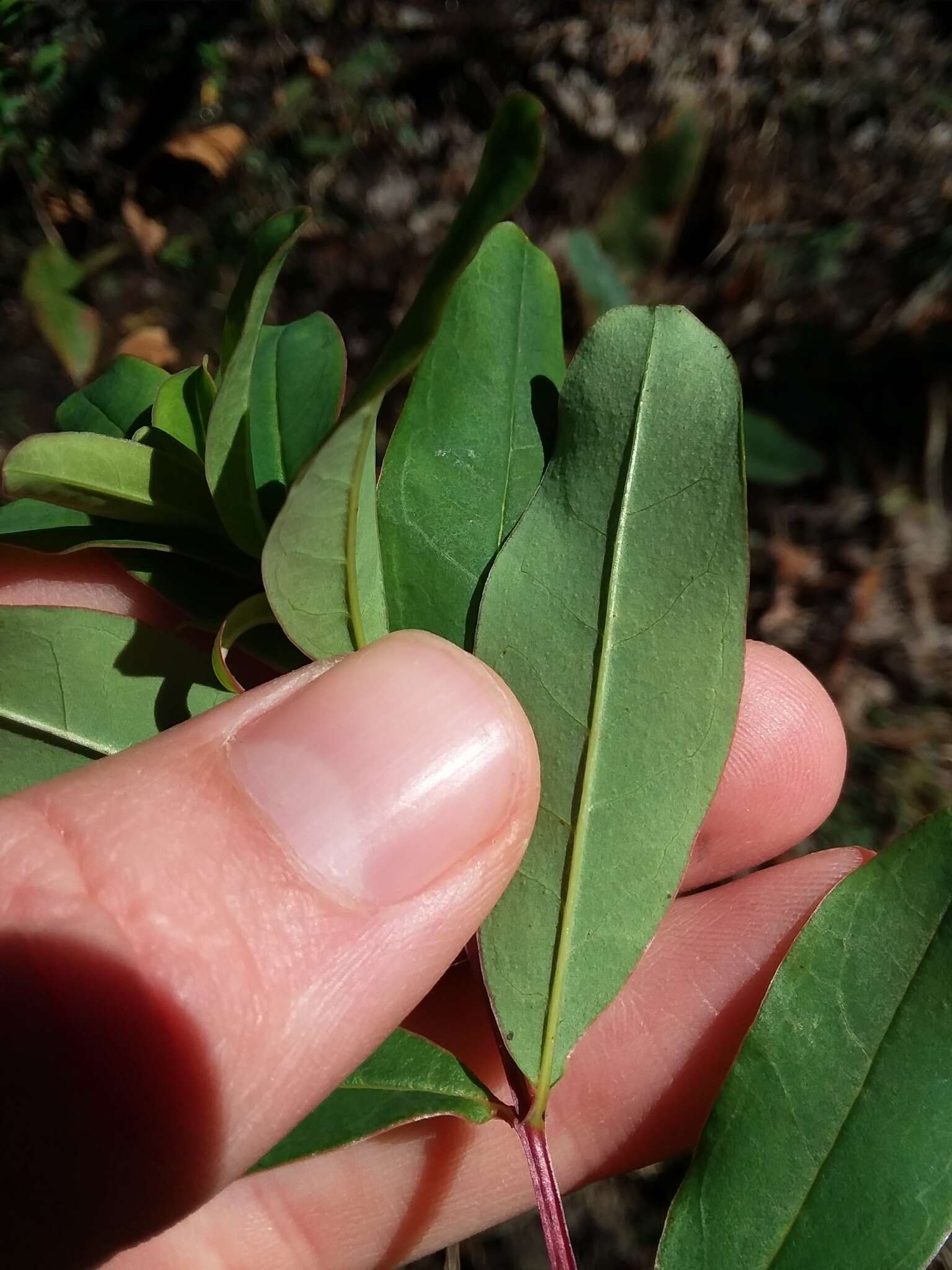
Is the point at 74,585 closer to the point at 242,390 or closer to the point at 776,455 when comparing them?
the point at 242,390

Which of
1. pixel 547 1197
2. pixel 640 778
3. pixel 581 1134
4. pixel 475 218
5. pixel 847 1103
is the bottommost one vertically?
pixel 581 1134

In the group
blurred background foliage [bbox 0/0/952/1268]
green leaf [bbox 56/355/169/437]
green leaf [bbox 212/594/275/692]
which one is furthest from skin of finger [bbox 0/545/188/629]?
blurred background foliage [bbox 0/0/952/1268]

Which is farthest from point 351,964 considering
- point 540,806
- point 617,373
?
point 617,373

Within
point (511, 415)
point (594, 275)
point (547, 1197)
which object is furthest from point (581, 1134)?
point (594, 275)

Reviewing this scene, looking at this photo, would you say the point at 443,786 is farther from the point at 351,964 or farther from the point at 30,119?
the point at 30,119

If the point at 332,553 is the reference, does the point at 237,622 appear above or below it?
below

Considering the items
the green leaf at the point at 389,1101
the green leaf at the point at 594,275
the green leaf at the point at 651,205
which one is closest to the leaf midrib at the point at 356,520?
the green leaf at the point at 389,1101

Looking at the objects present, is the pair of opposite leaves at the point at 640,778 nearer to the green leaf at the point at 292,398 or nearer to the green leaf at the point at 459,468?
the green leaf at the point at 459,468
